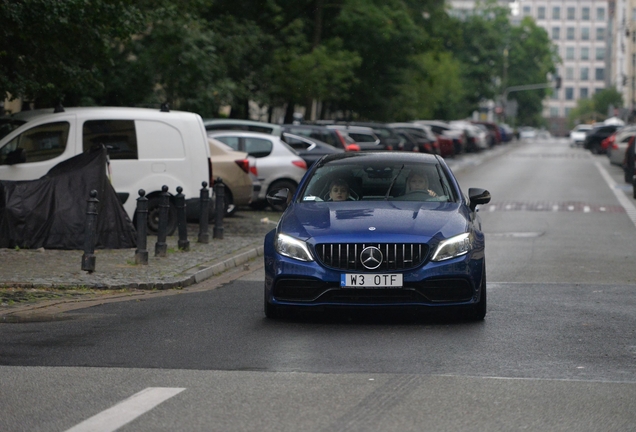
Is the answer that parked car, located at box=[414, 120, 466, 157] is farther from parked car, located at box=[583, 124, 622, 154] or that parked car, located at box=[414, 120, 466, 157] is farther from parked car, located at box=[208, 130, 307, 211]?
parked car, located at box=[208, 130, 307, 211]

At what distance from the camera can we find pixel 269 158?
23.9 m

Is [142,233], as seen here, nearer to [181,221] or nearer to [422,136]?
[181,221]

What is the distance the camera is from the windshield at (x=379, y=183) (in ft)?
36.8

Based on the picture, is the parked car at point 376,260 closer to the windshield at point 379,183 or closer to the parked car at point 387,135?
the windshield at point 379,183

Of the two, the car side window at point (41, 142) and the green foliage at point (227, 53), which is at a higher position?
the green foliage at point (227, 53)

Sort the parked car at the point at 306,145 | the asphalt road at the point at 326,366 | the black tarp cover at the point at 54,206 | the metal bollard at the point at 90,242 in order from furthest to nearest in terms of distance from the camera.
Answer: the parked car at the point at 306,145, the black tarp cover at the point at 54,206, the metal bollard at the point at 90,242, the asphalt road at the point at 326,366

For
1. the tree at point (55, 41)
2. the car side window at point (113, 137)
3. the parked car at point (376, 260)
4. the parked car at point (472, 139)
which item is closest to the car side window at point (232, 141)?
the tree at point (55, 41)

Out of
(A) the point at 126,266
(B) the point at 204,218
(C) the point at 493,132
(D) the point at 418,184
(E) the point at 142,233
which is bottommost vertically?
(C) the point at 493,132

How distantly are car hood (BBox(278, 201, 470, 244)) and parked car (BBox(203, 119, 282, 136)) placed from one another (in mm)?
15328

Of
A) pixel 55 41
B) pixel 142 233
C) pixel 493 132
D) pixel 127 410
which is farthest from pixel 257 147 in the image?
pixel 493 132

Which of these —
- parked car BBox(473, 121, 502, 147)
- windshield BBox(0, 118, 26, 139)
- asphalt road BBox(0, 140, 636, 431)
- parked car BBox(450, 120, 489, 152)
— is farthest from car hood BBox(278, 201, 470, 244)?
parked car BBox(473, 121, 502, 147)

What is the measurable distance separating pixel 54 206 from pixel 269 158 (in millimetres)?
8487

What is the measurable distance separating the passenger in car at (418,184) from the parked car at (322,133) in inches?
677

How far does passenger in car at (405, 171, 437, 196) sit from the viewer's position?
36.9 ft
